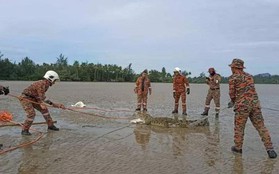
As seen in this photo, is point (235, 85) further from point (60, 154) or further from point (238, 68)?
point (60, 154)

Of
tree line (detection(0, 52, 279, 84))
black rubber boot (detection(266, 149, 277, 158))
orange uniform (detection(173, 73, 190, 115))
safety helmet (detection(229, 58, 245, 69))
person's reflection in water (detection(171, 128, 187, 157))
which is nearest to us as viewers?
black rubber boot (detection(266, 149, 277, 158))

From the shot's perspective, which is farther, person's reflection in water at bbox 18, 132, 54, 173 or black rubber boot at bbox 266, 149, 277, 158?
black rubber boot at bbox 266, 149, 277, 158

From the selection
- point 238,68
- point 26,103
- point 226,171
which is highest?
point 238,68

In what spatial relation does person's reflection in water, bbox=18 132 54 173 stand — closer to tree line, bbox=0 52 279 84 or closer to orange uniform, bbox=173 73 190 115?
orange uniform, bbox=173 73 190 115

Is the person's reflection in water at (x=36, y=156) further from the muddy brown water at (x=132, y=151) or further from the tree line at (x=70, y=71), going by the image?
the tree line at (x=70, y=71)

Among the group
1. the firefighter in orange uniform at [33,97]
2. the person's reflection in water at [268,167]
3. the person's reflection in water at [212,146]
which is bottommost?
the person's reflection in water at [268,167]

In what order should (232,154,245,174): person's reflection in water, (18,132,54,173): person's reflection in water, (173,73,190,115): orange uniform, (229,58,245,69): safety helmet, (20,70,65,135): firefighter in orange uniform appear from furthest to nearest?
1. (173,73,190,115): orange uniform
2. (20,70,65,135): firefighter in orange uniform
3. (229,58,245,69): safety helmet
4. (232,154,245,174): person's reflection in water
5. (18,132,54,173): person's reflection in water

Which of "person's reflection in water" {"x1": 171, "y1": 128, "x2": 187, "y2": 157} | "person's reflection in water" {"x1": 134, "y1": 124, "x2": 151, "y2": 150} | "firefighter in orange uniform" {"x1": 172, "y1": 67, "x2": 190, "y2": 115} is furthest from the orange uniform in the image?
"person's reflection in water" {"x1": 171, "y1": 128, "x2": 187, "y2": 157}

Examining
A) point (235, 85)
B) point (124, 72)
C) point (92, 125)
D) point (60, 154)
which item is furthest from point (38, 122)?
point (124, 72)

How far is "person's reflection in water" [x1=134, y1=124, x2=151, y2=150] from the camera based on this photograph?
887cm

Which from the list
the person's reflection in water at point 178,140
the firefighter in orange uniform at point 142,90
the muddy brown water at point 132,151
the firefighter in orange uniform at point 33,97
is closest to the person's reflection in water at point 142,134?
the muddy brown water at point 132,151

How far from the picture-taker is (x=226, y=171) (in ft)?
21.4

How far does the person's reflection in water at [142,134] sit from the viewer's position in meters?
8.87

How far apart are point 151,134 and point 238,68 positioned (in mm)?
3324
